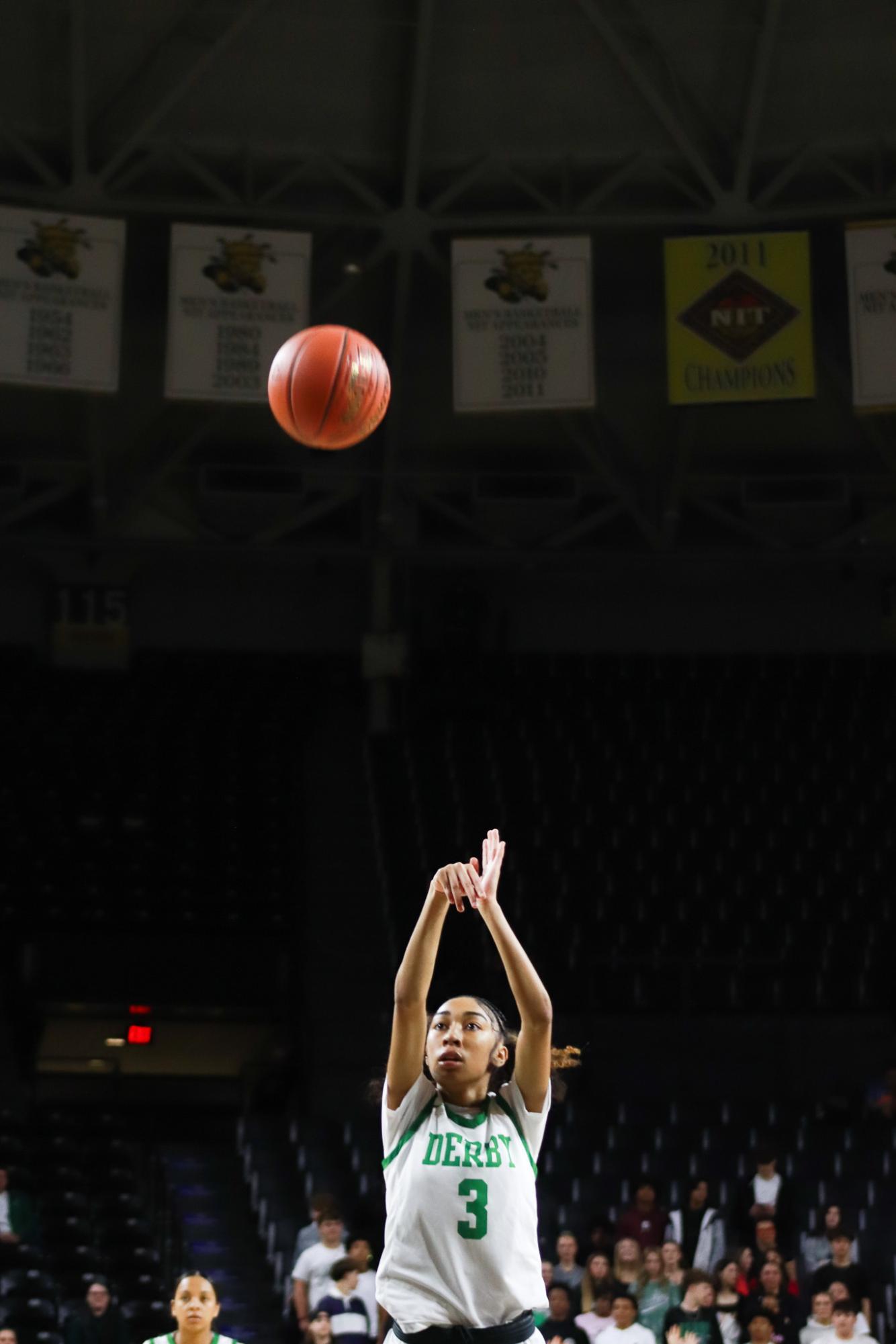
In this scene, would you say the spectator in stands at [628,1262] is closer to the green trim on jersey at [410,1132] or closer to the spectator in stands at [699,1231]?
the spectator in stands at [699,1231]

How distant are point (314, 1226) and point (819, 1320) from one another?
356 centimetres

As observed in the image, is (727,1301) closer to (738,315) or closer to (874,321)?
(874,321)

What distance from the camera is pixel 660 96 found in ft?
52.0

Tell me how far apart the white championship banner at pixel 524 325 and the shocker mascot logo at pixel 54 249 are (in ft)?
10.6

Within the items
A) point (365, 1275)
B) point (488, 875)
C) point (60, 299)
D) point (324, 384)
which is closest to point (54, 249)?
point (60, 299)

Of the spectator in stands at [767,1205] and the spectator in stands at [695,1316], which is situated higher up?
the spectator in stands at [767,1205]

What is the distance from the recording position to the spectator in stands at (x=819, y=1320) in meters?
11.0

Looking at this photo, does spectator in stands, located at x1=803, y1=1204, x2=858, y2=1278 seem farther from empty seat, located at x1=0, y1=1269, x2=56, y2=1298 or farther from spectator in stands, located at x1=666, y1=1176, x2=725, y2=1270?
empty seat, located at x1=0, y1=1269, x2=56, y2=1298

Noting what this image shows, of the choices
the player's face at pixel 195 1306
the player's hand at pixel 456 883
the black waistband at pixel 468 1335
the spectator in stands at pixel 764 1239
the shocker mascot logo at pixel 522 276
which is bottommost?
the spectator in stands at pixel 764 1239

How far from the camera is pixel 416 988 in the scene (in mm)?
4582

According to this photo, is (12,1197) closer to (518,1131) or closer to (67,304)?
(67,304)

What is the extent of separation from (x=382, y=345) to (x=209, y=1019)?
7631 mm

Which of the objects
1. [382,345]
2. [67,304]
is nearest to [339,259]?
[382,345]

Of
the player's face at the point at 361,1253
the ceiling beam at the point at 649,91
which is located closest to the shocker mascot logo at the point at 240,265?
the ceiling beam at the point at 649,91
